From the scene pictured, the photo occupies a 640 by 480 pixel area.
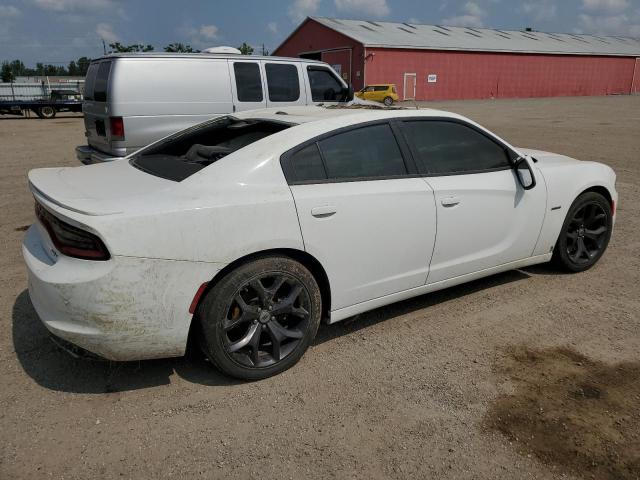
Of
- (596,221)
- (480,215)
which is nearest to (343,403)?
(480,215)

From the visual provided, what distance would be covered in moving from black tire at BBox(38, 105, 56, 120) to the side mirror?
26570mm

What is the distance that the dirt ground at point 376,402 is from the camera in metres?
2.48

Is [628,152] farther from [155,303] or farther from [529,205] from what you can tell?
[155,303]

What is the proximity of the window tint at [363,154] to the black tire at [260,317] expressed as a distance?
0.69 m

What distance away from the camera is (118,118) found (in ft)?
23.4

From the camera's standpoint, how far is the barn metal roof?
40.8m

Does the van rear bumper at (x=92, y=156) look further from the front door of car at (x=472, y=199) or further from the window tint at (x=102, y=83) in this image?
the front door of car at (x=472, y=199)

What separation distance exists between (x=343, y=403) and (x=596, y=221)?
3216mm

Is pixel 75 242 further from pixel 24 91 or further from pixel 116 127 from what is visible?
pixel 24 91

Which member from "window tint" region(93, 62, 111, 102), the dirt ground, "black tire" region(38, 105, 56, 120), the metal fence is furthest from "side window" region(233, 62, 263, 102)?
the metal fence

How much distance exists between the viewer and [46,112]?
84.5 ft

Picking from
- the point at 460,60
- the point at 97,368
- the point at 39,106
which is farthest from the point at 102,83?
the point at 460,60

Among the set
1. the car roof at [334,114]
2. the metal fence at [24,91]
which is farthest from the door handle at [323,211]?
the metal fence at [24,91]

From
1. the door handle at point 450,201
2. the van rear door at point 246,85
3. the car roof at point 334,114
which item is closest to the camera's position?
the car roof at point 334,114
